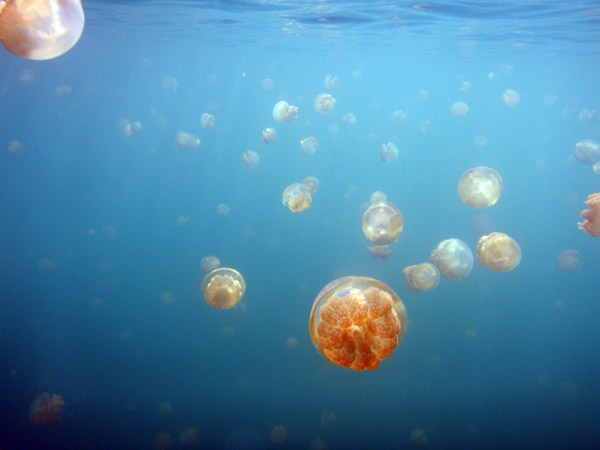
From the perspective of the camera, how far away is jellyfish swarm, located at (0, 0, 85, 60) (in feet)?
7.77

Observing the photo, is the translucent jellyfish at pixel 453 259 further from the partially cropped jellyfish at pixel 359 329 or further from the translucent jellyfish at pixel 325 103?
the translucent jellyfish at pixel 325 103

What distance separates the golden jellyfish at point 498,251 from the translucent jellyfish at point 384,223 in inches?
Result: 48.8

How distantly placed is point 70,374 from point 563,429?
1262 centimetres

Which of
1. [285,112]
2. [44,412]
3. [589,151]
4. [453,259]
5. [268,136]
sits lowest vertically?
[44,412]

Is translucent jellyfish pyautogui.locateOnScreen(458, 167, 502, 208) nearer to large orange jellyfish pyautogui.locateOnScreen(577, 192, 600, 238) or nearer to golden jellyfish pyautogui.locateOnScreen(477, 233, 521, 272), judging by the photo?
golden jellyfish pyautogui.locateOnScreen(477, 233, 521, 272)

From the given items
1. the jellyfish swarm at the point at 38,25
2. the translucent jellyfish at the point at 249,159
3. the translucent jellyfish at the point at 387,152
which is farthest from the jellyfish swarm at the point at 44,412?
the translucent jellyfish at the point at 387,152

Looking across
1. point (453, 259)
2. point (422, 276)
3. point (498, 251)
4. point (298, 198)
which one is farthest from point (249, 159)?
point (498, 251)

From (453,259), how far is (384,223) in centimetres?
130

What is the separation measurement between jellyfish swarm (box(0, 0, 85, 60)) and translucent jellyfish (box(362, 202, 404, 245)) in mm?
4244

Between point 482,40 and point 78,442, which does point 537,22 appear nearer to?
point 482,40

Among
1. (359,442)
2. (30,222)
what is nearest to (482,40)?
(359,442)

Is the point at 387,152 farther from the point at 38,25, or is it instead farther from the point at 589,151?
the point at 38,25

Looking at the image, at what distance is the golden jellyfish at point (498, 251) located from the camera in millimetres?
4963

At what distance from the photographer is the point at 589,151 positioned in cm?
1052
